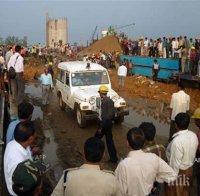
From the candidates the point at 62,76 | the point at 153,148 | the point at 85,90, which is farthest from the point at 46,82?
the point at 153,148

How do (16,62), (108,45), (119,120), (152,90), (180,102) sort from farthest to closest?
(108,45) → (152,90) → (119,120) → (16,62) → (180,102)

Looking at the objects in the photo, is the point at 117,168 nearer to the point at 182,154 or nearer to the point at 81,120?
the point at 182,154

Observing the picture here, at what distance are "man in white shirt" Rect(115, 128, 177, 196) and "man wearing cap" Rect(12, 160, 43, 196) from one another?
0.99 m

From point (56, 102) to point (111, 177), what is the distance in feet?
59.0

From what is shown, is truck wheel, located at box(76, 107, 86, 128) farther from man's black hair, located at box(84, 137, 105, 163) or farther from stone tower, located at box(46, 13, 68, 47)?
stone tower, located at box(46, 13, 68, 47)

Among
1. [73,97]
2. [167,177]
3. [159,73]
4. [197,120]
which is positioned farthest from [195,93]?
[167,177]

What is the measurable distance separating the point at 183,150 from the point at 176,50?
2132 centimetres

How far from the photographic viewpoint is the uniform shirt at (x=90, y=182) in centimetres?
423

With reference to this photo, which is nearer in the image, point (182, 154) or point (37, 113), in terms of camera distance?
point (182, 154)

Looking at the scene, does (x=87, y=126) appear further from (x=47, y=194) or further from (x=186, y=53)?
(x=186, y=53)

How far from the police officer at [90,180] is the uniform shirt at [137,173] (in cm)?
64

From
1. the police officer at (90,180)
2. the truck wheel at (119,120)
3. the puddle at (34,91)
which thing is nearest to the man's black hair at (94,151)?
the police officer at (90,180)

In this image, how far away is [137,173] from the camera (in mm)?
4953

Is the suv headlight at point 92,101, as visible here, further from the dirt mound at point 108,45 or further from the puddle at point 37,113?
the dirt mound at point 108,45
